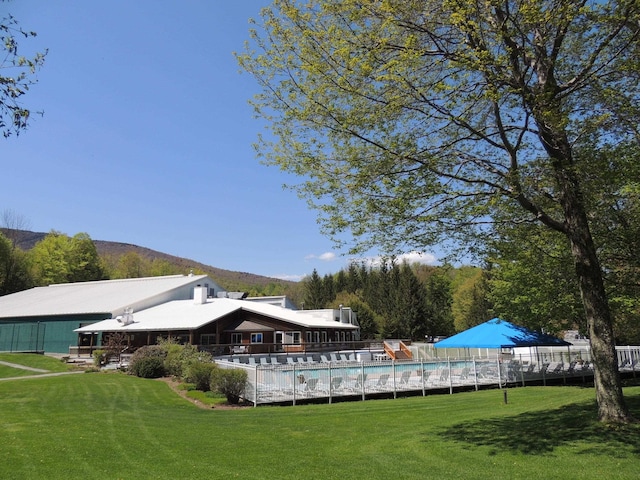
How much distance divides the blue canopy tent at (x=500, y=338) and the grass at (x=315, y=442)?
4766 mm

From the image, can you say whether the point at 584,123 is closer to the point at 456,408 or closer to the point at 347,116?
the point at 347,116

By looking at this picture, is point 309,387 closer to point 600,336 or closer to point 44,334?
point 600,336

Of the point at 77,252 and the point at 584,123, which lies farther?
the point at 77,252

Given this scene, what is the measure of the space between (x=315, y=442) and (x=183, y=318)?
96.4ft

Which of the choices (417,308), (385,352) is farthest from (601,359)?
(417,308)

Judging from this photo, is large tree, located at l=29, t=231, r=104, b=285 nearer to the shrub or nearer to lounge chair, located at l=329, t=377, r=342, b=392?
the shrub

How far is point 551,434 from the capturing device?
8.92 m

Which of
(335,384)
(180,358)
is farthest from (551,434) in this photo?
(180,358)

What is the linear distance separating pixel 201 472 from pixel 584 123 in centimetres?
972

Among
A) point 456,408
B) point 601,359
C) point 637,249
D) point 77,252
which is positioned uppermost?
point 77,252

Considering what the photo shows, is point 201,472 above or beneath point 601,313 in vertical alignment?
beneath

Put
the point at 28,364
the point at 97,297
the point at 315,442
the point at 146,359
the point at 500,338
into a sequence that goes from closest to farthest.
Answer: the point at 315,442 < the point at 500,338 < the point at 146,359 < the point at 28,364 < the point at 97,297

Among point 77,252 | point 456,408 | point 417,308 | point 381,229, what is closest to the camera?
point 381,229

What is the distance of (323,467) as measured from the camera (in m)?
7.53
